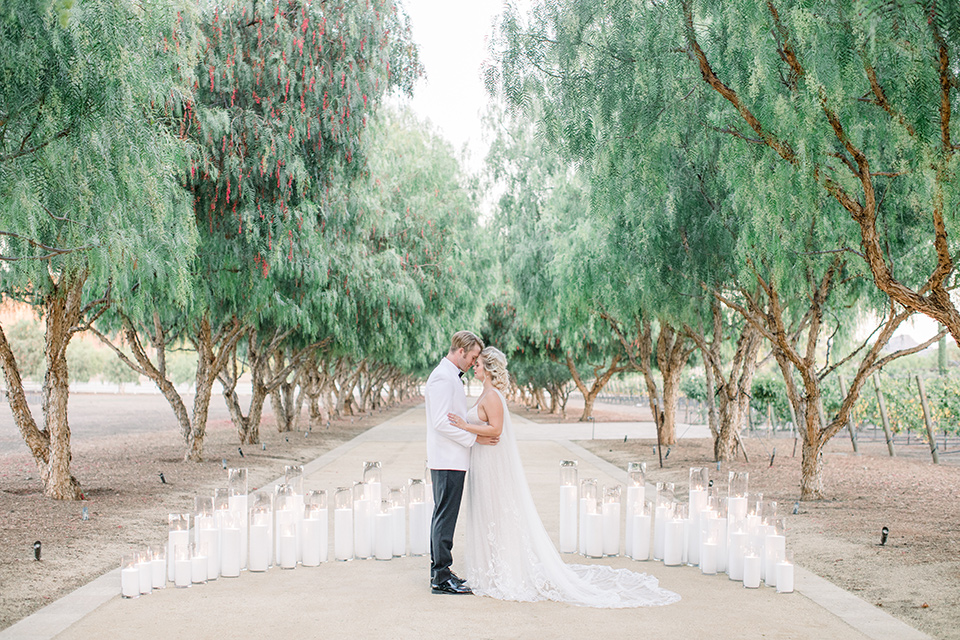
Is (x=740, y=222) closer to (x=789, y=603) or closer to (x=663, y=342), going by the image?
→ (x=789, y=603)

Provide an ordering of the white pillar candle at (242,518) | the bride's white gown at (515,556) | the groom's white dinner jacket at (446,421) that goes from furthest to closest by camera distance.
A: the white pillar candle at (242,518)
the groom's white dinner jacket at (446,421)
the bride's white gown at (515,556)

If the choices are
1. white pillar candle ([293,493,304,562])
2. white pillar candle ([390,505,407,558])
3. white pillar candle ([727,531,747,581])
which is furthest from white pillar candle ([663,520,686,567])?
white pillar candle ([293,493,304,562])

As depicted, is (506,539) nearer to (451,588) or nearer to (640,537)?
(451,588)

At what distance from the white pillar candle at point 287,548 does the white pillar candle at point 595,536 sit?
278 centimetres

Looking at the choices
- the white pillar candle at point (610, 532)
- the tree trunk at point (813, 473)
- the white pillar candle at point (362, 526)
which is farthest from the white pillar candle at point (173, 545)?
the tree trunk at point (813, 473)

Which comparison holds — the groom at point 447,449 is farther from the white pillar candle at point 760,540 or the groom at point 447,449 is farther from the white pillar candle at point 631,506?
the white pillar candle at point 760,540

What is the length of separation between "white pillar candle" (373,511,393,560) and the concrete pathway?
217 millimetres

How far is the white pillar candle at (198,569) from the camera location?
23.2ft

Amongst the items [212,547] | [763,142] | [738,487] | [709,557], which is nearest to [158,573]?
[212,547]

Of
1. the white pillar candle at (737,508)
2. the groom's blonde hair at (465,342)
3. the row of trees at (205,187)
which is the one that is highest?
the row of trees at (205,187)

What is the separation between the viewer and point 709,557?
7.64 m

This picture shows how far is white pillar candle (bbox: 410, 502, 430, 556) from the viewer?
329 inches

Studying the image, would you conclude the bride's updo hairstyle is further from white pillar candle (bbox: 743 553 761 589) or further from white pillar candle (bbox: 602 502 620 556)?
white pillar candle (bbox: 743 553 761 589)

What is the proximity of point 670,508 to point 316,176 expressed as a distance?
8.05 metres
